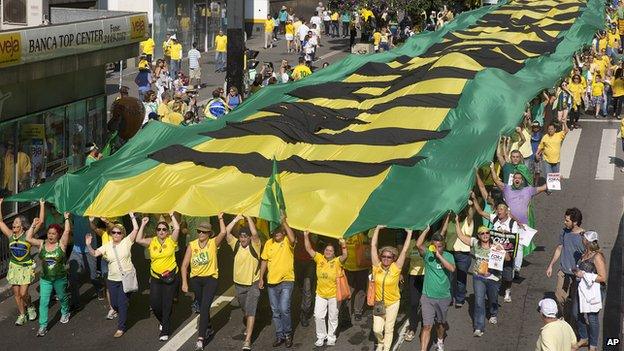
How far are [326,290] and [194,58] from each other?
2134 centimetres

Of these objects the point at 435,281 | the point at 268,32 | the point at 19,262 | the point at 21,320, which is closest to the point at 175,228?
the point at 19,262

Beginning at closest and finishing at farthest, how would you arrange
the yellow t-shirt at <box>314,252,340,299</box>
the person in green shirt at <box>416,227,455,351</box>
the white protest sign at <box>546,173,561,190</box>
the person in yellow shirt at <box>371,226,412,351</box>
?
the person in yellow shirt at <box>371,226,412,351</box>, the person in green shirt at <box>416,227,455,351</box>, the yellow t-shirt at <box>314,252,340,299</box>, the white protest sign at <box>546,173,561,190</box>

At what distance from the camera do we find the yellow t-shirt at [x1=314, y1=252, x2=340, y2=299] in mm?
14898

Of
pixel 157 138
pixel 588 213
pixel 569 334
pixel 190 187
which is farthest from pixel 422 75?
pixel 569 334

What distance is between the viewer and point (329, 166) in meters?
17.1

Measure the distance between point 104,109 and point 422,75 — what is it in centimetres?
655

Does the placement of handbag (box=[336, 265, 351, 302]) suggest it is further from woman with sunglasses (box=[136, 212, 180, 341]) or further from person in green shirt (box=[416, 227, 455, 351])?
woman with sunglasses (box=[136, 212, 180, 341])

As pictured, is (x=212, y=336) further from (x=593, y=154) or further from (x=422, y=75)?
(x=593, y=154)

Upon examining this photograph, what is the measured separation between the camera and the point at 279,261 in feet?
49.4

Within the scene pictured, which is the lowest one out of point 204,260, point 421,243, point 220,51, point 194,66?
point 204,260

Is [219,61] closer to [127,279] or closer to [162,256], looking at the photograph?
→ [127,279]

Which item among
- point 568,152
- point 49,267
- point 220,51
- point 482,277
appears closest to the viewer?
point 482,277

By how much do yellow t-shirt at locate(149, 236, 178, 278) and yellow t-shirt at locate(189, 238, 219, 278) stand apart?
302 millimetres

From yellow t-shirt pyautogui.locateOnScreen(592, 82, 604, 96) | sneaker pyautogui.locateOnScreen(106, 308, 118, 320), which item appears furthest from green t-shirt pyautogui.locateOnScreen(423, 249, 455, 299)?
yellow t-shirt pyautogui.locateOnScreen(592, 82, 604, 96)
